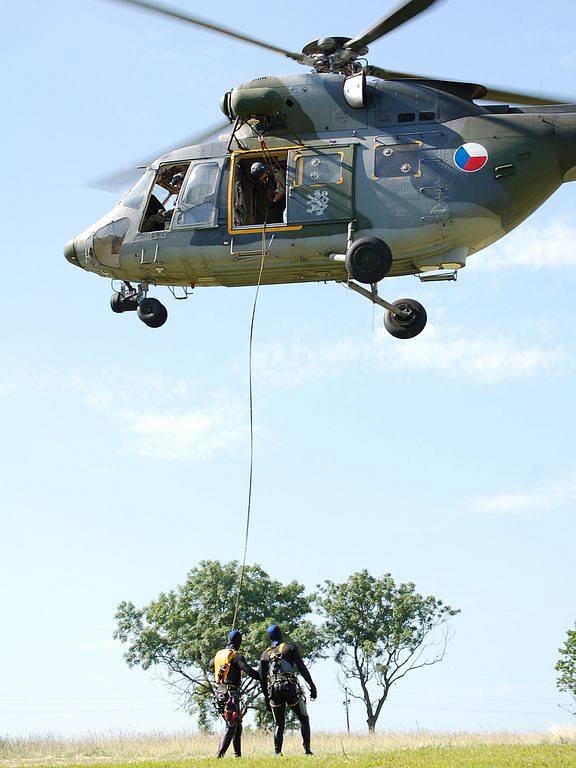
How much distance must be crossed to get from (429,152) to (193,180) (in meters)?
3.87

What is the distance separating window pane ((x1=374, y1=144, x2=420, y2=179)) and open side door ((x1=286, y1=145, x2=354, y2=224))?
0.42 meters

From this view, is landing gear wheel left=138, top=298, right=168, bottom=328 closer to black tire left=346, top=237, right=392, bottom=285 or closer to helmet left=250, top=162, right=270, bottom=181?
helmet left=250, top=162, right=270, bottom=181

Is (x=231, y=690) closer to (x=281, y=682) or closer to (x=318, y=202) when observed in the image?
(x=281, y=682)

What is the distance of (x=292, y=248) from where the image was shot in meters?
16.6

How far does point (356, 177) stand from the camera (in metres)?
16.5

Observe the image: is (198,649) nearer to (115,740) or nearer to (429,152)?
(115,740)

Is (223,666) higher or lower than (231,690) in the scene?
higher

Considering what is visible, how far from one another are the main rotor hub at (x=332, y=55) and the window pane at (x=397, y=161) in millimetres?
1902

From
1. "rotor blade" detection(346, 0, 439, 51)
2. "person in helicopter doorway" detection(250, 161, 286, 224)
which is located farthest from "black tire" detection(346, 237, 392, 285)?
"rotor blade" detection(346, 0, 439, 51)

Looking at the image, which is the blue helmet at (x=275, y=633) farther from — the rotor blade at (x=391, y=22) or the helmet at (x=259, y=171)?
the rotor blade at (x=391, y=22)

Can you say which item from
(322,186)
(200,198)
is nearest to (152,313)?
(200,198)

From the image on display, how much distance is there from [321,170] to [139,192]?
3.66 m

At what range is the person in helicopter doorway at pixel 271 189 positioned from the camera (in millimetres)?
16953

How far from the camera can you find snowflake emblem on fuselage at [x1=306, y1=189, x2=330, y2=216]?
16531 millimetres
